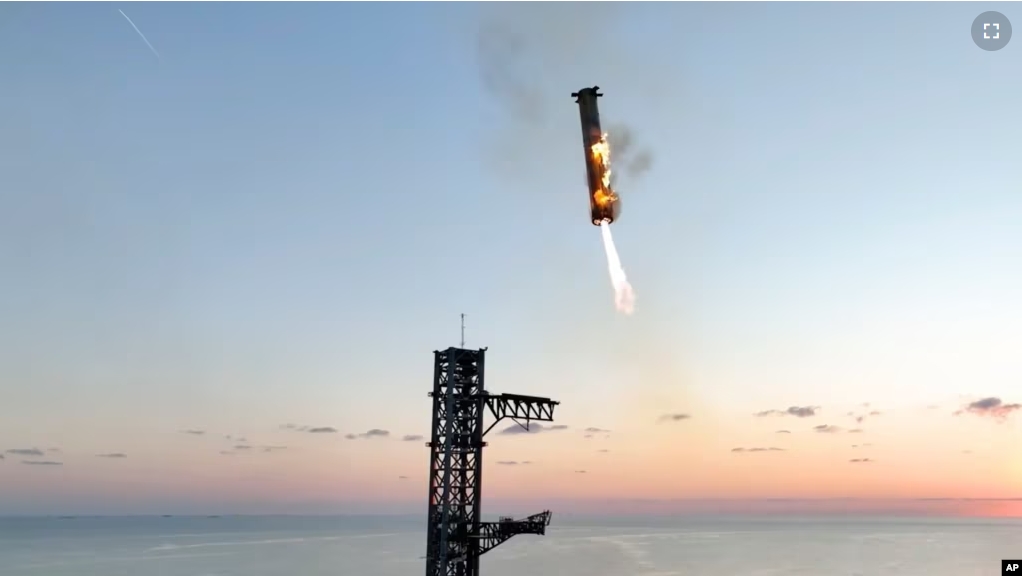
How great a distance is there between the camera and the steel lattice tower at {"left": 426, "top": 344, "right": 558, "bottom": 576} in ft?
162

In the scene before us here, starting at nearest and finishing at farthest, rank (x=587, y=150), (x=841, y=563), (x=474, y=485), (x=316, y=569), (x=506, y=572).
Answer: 1. (x=587, y=150)
2. (x=474, y=485)
3. (x=506, y=572)
4. (x=316, y=569)
5. (x=841, y=563)

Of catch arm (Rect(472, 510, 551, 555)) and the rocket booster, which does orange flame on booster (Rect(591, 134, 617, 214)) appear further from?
catch arm (Rect(472, 510, 551, 555))

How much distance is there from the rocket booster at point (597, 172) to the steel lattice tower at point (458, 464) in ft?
83.7

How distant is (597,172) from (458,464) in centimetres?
2920

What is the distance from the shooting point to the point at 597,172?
27109 mm

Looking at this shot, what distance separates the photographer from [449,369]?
5019 cm

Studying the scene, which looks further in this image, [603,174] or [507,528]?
[507,528]

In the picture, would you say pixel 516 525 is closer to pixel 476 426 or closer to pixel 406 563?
pixel 476 426

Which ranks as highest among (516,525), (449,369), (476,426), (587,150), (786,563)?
(587,150)

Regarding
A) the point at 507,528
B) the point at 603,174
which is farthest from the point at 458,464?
the point at 603,174

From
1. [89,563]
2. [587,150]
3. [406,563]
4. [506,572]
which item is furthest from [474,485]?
[89,563]

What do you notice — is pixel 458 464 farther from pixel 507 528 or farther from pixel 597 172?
pixel 597 172

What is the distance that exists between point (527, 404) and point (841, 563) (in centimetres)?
15932

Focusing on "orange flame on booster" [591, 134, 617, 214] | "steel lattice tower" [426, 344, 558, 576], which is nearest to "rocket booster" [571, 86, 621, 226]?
"orange flame on booster" [591, 134, 617, 214]
